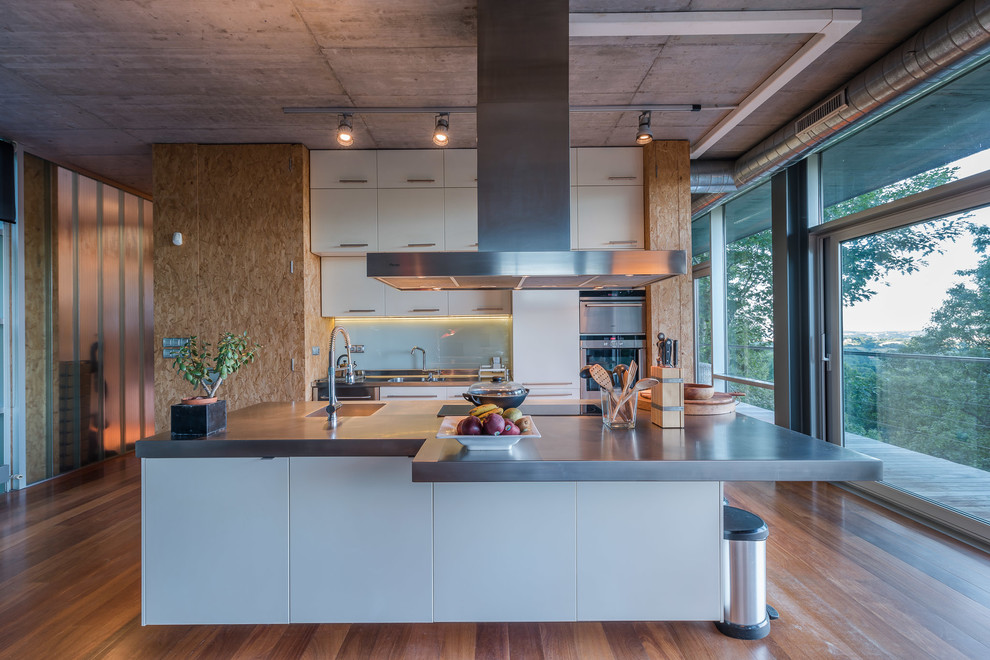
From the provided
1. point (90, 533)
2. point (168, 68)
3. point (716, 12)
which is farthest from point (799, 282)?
point (90, 533)

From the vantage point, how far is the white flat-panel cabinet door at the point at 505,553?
7.37ft

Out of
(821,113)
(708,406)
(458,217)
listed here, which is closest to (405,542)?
(708,406)

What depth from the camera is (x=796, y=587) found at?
2.63m

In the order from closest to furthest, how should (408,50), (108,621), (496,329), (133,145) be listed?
(108,621)
(408,50)
(133,145)
(496,329)

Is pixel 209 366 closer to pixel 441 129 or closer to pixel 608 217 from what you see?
pixel 441 129

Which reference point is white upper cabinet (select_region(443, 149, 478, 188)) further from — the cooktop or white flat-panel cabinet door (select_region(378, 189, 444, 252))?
the cooktop

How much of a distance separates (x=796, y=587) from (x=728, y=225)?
4.51 meters

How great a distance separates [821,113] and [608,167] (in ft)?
5.23

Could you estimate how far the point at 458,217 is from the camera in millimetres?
4645

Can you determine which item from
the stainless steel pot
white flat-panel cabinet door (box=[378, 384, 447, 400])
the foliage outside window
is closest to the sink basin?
the stainless steel pot

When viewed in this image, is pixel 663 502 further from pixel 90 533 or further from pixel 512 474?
pixel 90 533

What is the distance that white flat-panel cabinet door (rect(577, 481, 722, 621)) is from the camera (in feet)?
7.29

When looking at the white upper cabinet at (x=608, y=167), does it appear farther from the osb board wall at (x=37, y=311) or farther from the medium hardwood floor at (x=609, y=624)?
the osb board wall at (x=37, y=311)

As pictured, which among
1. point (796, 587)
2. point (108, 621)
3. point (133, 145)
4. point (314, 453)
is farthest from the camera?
point (133, 145)
